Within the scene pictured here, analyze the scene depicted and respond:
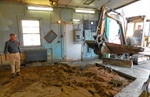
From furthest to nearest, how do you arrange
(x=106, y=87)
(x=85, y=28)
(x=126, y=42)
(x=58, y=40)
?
(x=85, y=28) → (x=58, y=40) → (x=126, y=42) → (x=106, y=87)

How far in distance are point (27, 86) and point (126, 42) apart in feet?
16.5

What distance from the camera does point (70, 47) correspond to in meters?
6.95

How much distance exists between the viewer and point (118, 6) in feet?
22.8

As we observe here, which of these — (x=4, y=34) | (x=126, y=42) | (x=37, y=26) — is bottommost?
(x=126, y=42)

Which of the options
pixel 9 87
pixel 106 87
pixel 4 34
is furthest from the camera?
pixel 4 34

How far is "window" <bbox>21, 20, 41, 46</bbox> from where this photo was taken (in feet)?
19.1

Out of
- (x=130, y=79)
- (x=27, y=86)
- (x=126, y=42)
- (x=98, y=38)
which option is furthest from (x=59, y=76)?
(x=126, y=42)

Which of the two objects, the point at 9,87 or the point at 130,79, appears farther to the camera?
the point at 130,79

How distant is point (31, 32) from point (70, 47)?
7.87 ft

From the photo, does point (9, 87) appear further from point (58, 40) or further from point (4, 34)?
point (58, 40)

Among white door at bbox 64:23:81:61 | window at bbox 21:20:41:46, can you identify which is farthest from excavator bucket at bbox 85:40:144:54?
window at bbox 21:20:41:46

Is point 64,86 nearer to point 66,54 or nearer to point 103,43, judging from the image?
point 103,43

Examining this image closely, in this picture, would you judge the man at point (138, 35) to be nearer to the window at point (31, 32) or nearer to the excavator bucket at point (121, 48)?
the excavator bucket at point (121, 48)

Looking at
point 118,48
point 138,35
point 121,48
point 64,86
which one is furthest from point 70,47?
point 138,35
